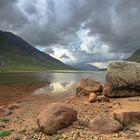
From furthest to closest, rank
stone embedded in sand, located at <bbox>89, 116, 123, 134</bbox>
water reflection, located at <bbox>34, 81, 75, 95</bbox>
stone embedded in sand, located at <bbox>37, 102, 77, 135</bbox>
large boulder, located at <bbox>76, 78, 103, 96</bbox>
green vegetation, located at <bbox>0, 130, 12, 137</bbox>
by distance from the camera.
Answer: water reflection, located at <bbox>34, 81, 75, 95</bbox>, large boulder, located at <bbox>76, 78, 103, 96</bbox>, green vegetation, located at <bbox>0, 130, 12, 137</bbox>, stone embedded in sand, located at <bbox>37, 102, 77, 135</bbox>, stone embedded in sand, located at <bbox>89, 116, 123, 134</bbox>

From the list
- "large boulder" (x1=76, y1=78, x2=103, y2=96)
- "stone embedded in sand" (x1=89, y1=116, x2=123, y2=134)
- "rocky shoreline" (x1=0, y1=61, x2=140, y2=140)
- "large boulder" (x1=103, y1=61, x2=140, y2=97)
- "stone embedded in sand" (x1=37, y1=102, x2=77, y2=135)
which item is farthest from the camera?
"large boulder" (x1=76, y1=78, x2=103, y2=96)

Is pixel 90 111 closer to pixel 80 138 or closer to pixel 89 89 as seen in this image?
pixel 80 138

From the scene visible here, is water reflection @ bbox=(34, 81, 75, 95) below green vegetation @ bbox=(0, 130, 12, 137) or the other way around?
the other way around

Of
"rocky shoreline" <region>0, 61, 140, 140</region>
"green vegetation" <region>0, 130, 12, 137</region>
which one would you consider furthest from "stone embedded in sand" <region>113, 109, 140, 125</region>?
"green vegetation" <region>0, 130, 12, 137</region>

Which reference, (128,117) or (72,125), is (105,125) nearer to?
(128,117)

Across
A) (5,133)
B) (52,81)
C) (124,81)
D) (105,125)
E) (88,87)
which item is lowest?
(5,133)

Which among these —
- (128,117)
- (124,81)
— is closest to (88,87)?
(124,81)

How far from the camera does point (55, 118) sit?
16.0 meters

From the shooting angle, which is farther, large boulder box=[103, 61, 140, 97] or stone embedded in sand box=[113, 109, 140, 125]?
large boulder box=[103, 61, 140, 97]

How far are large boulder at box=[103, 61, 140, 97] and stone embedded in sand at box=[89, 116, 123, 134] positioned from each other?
1099 cm

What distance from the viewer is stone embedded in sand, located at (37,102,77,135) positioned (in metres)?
15.6

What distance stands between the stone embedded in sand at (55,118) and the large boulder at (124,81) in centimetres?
1036

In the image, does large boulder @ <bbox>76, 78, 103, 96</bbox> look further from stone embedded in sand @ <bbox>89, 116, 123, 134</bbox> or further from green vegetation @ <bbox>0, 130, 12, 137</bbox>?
stone embedded in sand @ <bbox>89, 116, 123, 134</bbox>

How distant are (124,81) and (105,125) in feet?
38.6
